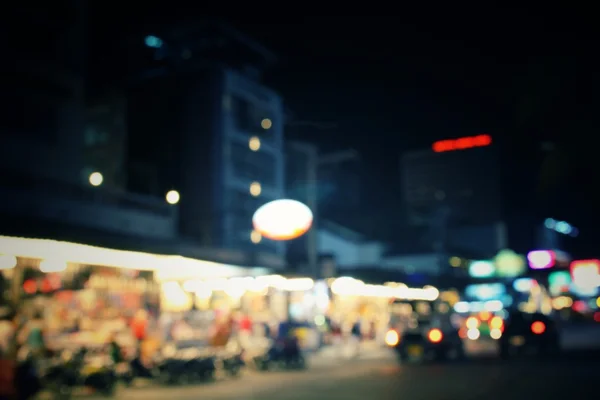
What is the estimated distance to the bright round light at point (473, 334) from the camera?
31384mm

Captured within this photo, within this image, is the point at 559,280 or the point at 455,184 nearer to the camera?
the point at 455,184

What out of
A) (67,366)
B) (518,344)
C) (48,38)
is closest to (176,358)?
(67,366)

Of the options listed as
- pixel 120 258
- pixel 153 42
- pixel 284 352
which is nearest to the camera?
pixel 120 258

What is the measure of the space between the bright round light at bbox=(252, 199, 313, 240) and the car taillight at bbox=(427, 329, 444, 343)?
8423mm

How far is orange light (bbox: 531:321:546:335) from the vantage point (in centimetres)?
2694

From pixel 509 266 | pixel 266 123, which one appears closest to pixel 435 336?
pixel 266 123

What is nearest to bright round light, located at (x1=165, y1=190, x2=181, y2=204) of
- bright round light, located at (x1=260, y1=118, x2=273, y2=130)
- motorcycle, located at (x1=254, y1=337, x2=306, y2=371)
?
bright round light, located at (x1=260, y1=118, x2=273, y2=130)

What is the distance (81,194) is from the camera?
28.2 metres

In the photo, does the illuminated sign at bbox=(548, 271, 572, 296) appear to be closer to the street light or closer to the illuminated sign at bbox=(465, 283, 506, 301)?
the illuminated sign at bbox=(465, 283, 506, 301)

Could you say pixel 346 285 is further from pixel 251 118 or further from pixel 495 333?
pixel 251 118

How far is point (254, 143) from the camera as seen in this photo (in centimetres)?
4950

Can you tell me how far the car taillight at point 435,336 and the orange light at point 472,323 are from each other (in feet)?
24.6

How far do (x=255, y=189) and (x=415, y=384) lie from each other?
34351 mm

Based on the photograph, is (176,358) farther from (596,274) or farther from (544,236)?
(544,236)
